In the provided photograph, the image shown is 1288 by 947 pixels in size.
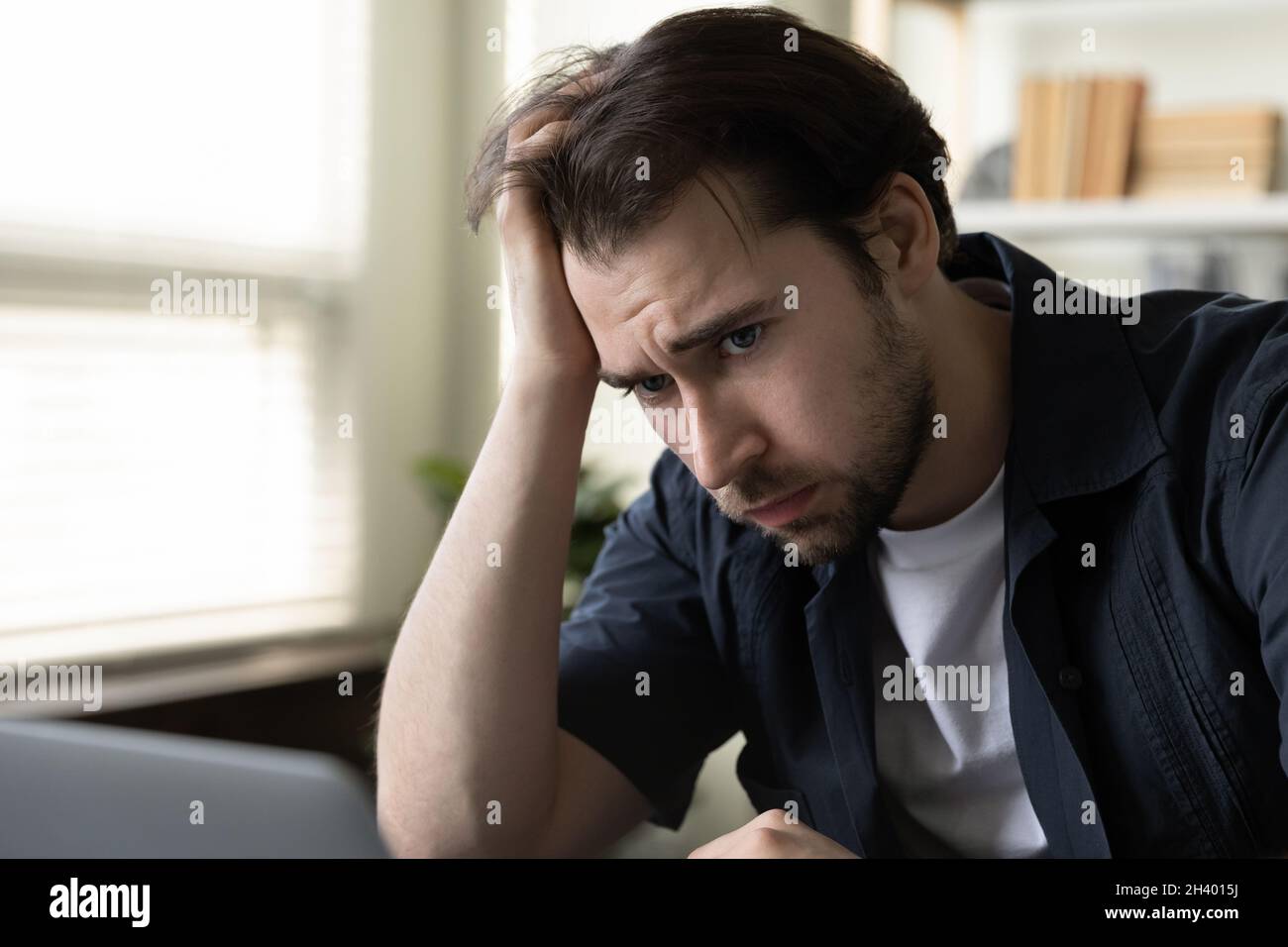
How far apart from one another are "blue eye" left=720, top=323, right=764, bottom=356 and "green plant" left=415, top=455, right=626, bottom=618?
4.98 ft

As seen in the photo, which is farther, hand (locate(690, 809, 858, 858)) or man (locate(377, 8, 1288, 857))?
man (locate(377, 8, 1288, 857))

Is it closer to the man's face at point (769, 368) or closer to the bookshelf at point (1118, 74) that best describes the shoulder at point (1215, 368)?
the man's face at point (769, 368)

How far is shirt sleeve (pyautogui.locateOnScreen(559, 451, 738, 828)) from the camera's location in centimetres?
125

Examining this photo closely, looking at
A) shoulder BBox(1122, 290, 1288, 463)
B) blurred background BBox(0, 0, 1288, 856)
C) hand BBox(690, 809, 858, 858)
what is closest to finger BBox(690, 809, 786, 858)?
hand BBox(690, 809, 858, 858)

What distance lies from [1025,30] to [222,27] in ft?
5.60

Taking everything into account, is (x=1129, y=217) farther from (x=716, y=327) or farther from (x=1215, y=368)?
(x=716, y=327)

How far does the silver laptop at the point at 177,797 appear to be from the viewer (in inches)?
24.1

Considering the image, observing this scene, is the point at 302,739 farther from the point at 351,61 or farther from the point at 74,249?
the point at 351,61
